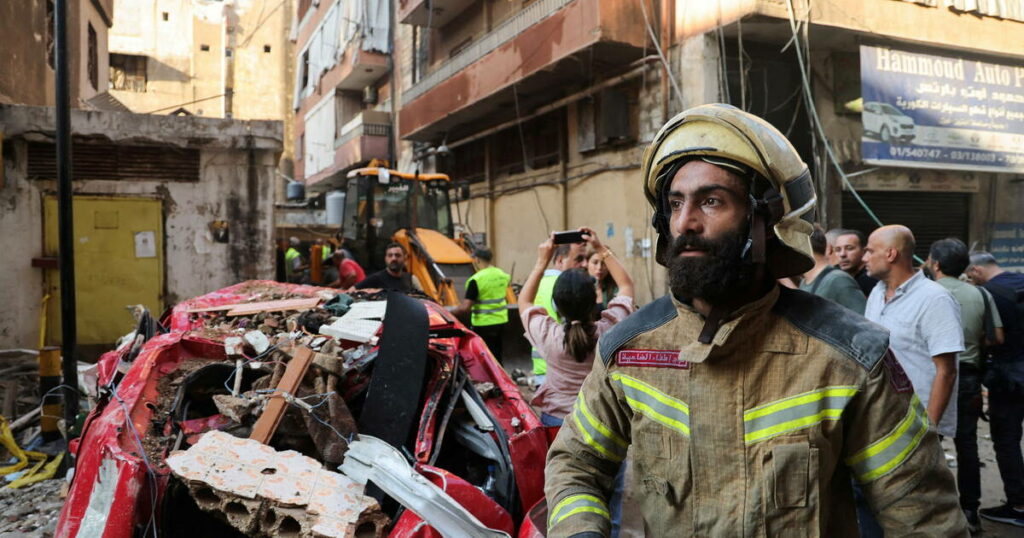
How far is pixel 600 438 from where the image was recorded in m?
1.47

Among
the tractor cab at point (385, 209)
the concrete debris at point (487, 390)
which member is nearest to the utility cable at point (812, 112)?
the tractor cab at point (385, 209)

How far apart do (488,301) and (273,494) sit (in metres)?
4.44

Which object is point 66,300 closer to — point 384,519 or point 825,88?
point 384,519

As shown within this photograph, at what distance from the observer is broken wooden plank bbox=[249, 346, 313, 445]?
2.90 meters

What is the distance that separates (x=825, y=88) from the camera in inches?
403

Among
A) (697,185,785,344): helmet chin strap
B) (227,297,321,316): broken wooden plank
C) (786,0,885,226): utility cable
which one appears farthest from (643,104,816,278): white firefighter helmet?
(786,0,885,226): utility cable

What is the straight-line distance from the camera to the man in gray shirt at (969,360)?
379 centimetres

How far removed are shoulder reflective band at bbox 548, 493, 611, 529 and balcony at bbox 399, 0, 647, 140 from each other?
9.34 meters

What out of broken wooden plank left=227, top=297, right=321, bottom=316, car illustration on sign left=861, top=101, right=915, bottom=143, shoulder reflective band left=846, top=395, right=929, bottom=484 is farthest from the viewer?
car illustration on sign left=861, top=101, right=915, bottom=143

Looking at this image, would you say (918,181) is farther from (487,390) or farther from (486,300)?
(487,390)

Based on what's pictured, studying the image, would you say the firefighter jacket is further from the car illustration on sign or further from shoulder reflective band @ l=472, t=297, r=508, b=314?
the car illustration on sign

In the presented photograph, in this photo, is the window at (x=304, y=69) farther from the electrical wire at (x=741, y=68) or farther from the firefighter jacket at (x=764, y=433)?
the firefighter jacket at (x=764, y=433)

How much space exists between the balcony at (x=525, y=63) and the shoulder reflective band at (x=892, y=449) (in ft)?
30.8

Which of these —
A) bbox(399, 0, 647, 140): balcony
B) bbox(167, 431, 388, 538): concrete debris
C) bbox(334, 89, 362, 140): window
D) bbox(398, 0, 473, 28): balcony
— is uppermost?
bbox(398, 0, 473, 28): balcony
